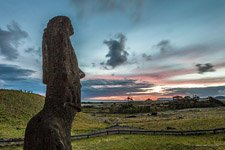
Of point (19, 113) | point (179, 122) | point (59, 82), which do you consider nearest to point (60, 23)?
point (59, 82)

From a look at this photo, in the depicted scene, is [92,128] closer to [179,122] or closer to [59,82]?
[179,122]

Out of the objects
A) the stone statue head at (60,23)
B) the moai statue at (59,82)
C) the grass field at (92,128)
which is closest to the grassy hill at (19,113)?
the grass field at (92,128)

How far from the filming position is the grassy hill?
5387 cm

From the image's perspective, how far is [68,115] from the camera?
12.5 metres

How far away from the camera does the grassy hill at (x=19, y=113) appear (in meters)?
53.9

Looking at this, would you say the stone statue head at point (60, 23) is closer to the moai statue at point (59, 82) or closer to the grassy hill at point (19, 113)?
the moai statue at point (59, 82)

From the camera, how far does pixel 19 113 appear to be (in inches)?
2522

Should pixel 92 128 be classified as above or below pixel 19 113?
below

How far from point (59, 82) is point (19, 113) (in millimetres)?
54824

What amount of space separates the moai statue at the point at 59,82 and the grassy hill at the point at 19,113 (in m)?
37.5

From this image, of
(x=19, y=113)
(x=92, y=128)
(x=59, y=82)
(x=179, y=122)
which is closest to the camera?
(x=59, y=82)

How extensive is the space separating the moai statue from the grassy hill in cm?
3751

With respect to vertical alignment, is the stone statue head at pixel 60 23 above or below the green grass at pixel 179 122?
above

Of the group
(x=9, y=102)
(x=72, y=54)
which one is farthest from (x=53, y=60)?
(x=9, y=102)
